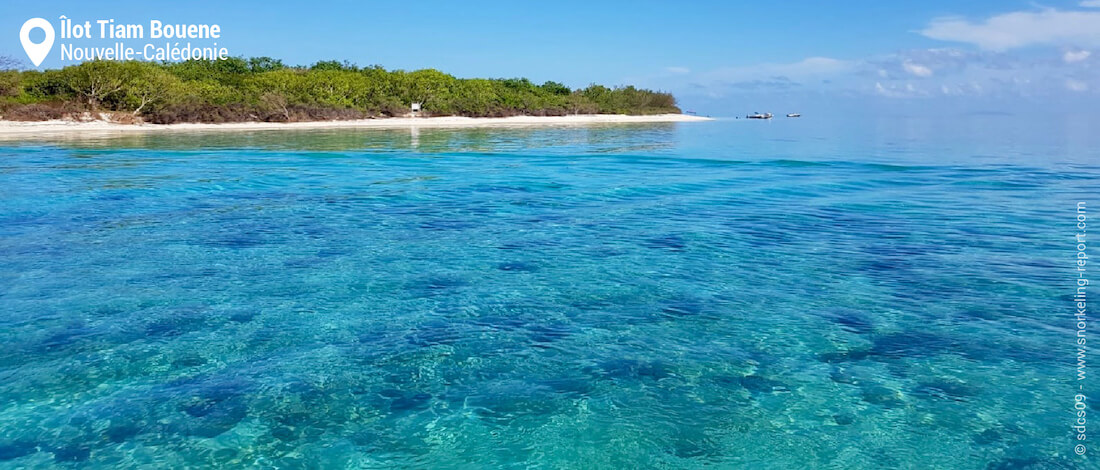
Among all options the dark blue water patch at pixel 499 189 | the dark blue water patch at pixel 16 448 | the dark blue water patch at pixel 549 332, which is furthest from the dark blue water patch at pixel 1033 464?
the dark blue water patch at pixel 499 189

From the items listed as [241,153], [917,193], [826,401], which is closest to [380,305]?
[826,401]

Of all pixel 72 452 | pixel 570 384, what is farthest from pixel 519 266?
pixel 72 452

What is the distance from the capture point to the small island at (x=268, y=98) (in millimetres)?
49281

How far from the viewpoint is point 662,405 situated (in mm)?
4883

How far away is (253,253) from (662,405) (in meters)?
6.85

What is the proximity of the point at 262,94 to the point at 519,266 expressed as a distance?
59.2m

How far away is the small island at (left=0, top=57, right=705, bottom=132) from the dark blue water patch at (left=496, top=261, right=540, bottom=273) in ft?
156

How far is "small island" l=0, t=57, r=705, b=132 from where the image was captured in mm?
49281

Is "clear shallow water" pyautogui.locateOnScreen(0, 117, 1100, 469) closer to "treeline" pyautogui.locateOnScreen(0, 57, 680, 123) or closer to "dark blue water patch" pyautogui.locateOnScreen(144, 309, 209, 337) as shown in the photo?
"dark blue water patch" pyautogui.locateOnScreen(144, 309, 209, 337)

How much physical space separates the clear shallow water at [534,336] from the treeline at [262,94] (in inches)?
1682

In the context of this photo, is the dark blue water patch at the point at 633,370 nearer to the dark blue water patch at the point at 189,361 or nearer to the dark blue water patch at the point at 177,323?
the dark blue water patch at the point at 189,361

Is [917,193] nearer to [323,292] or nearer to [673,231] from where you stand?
[673,231]

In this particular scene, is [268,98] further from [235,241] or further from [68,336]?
[68,336]

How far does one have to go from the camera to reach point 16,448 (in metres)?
4.24
